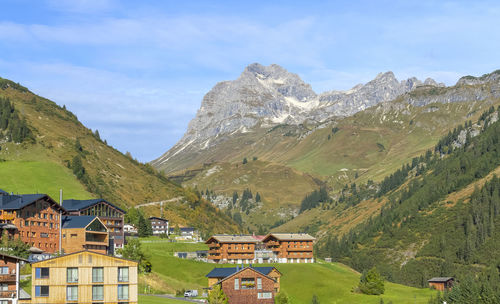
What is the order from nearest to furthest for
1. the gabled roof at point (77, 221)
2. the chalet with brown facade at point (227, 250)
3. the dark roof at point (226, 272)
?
the dark roof at point (226, 272) < the gabled roof at point (77, 221) < the chalet with brown facade at point (227, 250)

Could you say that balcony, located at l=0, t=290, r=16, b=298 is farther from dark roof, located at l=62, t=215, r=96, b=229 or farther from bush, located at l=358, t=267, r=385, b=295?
bush, located at l=358, t=267, r=385, b=295

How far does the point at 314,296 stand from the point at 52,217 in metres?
61.2

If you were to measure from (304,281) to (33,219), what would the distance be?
216ft

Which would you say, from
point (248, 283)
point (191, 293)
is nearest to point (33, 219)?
point (191, 293)

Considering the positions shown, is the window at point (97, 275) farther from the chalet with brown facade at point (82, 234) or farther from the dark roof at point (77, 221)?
the dark roof at point (77, 221)

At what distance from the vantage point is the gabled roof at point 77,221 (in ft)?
512

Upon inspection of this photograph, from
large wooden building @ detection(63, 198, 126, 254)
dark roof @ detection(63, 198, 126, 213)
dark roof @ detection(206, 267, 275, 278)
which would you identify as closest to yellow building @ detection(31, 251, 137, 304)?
dark roof @ detection(206, 267, 275, 278)

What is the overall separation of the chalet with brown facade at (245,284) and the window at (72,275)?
1921 inches

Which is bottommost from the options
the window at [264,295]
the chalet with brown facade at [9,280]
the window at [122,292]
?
the window at [264,295]

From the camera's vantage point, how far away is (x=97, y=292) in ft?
325

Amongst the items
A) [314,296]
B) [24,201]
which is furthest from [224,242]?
[24,201]

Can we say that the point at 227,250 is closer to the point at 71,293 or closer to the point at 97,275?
the point at 97,275

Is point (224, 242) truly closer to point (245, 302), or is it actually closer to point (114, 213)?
point (114, 213)

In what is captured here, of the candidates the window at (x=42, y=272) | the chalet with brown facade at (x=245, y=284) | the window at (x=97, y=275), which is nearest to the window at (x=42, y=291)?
the window at (x=42, y=272)
